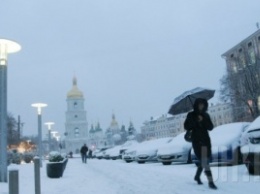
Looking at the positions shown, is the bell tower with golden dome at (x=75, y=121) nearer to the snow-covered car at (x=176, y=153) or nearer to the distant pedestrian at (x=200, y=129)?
the snow-covered car at (x=176, y=153)

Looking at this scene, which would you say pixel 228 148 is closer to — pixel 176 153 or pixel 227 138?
pixel 227 138

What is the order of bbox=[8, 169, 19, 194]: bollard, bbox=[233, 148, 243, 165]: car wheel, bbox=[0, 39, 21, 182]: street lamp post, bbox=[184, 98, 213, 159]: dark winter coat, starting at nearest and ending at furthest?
1. bbox=[8, 169, 19, 194]: bollard
2. bbox=[184, 98, 213, 159]: dark winter coat
3. bbox=[0, 39, 21, 182]: street lamp post
4. bbox=[233, 148, 243, 165]: car wheel

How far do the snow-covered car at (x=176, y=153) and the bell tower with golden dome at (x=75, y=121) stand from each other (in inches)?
3746

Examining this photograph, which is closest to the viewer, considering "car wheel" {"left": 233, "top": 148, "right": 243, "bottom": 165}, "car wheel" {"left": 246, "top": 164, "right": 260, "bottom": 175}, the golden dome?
"car wheel" {"left": 246, "top": 164, "right": 260, "bottom": 175}

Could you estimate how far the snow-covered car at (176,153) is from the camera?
17.8 metres

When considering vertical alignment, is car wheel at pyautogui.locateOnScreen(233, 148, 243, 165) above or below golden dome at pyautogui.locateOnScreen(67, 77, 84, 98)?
below

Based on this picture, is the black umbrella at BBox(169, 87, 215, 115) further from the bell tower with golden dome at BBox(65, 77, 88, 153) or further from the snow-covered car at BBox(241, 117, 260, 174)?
the bell tower with golden dome at BBox(65, 77, 88, 153)

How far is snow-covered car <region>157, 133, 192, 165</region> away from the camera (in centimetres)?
1784

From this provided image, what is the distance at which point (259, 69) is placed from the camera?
139 feet

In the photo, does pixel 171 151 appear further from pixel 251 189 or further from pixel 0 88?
pixel 251 189

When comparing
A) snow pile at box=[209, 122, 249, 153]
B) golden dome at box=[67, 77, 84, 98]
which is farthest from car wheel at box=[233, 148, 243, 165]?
golden dome at box=[67, 77, 84, 98]

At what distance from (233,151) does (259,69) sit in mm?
30864

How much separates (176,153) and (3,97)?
8.27 metres

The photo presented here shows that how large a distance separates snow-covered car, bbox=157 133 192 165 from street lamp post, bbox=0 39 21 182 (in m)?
8.20
